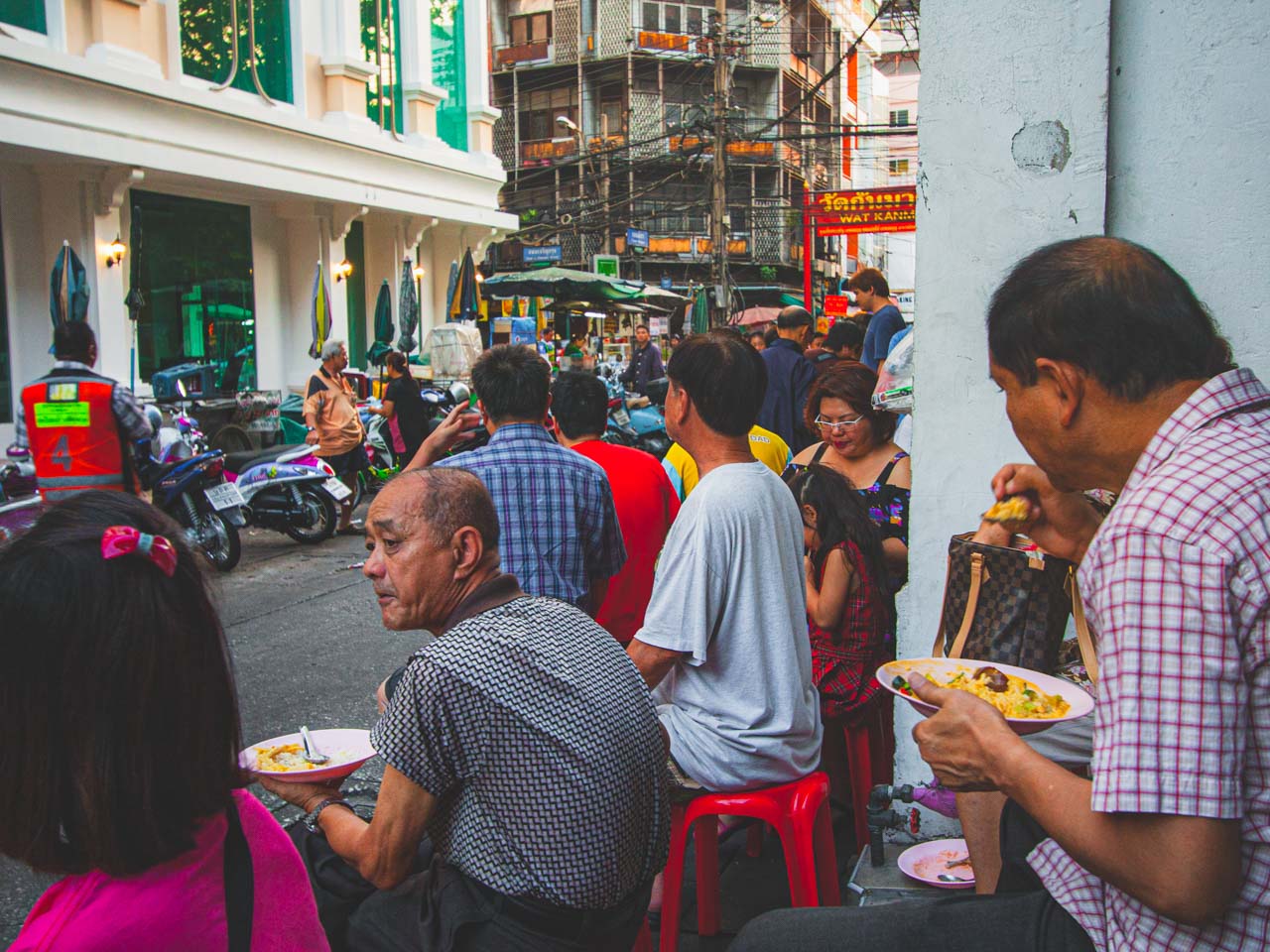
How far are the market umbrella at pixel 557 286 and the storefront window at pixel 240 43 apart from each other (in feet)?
16.6

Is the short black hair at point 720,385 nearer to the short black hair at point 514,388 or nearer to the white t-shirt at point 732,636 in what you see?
the white t-shirt at point 732,636

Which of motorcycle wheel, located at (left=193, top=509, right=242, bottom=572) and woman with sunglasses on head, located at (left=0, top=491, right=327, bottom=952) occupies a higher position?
woman with sunglasses on head, located at (left=0, top=491, right=327, bottom=952)

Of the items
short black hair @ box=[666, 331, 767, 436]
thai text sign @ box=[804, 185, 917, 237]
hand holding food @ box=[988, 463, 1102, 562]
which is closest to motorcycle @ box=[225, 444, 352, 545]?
short black hair @ box=[666, 331, 767, 436]

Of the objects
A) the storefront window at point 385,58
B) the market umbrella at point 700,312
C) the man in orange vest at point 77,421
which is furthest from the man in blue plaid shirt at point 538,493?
the market umbrella at point 700,312

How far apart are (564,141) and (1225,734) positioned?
4644 cm

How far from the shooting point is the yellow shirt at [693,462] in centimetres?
519

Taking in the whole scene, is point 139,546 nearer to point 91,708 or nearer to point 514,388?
point 91,708

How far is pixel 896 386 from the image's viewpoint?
4.68 metres

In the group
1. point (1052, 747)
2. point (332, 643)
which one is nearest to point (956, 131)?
point (1052, 747)

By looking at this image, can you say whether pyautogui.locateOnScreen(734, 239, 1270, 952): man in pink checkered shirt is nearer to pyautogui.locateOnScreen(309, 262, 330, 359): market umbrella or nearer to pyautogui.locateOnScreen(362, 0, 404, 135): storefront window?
pyautogui.locateOnScreen(309, 262, 330, 359): market umbrella

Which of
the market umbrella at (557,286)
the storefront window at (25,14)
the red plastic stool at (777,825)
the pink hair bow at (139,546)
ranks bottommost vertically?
the red plastic stool at (777,825)

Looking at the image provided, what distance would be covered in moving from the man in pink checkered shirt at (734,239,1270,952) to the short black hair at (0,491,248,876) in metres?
1.07

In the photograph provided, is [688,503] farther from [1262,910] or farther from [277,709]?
[277,709]

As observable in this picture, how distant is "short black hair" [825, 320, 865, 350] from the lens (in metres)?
9.68
